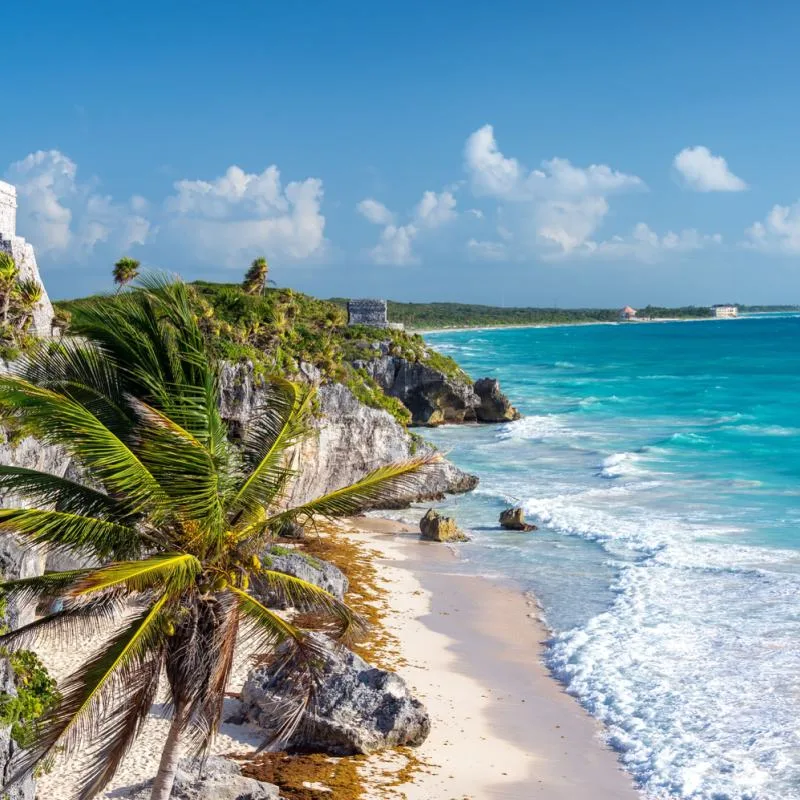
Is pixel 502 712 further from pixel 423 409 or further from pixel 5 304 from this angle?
pixel 423 409

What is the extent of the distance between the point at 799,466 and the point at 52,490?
3533 centimetres

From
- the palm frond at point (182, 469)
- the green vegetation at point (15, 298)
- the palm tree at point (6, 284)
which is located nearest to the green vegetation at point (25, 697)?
the palm frond at point (182, 469)

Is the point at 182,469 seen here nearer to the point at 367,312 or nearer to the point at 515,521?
the point at 515,521

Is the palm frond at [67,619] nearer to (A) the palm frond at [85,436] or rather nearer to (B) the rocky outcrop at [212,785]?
(A) the palm frond at [85,436]

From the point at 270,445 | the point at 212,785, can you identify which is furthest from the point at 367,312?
the point at 270,445

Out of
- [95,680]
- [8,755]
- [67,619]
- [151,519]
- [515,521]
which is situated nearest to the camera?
[95,680]

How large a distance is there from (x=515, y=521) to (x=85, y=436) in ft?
67.3

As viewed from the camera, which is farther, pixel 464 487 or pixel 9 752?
pixel 464 487

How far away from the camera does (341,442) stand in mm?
29656

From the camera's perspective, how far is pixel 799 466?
3822 cm

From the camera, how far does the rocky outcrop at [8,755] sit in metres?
9.69

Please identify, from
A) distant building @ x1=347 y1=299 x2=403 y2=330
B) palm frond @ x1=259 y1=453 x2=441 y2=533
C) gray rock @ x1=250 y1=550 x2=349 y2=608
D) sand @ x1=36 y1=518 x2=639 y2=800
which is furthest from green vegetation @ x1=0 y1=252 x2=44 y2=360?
distant building @ x1=347 y1=299 x2=403 y2=330

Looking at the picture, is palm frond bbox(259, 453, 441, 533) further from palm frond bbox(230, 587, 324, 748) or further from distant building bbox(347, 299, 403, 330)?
distant building bbox(347, 299, 403, 330)

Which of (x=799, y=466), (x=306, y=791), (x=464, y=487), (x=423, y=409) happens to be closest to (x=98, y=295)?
(x=306, y=791)
